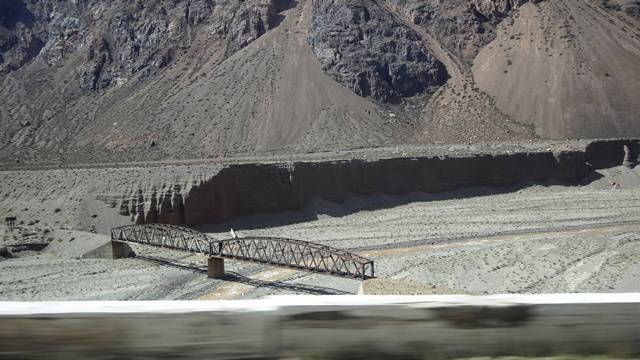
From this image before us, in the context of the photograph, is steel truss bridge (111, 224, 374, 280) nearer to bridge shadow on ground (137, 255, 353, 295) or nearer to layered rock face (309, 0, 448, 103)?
bridge shadow on ground (137, 255, 353, 295)

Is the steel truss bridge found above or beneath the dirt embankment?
beneath

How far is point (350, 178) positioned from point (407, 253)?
54.3ft

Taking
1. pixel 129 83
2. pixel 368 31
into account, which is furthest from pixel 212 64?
pixel 368 31

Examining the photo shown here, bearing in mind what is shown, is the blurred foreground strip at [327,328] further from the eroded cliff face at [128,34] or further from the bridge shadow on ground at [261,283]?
the eroded cliff face at [128,34]

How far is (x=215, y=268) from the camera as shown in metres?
27.9

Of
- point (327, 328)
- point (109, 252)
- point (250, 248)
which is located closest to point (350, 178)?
point (250, 248)

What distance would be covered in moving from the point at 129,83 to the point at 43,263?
58.3 m

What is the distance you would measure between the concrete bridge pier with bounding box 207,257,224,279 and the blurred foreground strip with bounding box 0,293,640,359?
22.8 m

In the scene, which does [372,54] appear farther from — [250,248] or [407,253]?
[407,253]

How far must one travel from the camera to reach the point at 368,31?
275 ft

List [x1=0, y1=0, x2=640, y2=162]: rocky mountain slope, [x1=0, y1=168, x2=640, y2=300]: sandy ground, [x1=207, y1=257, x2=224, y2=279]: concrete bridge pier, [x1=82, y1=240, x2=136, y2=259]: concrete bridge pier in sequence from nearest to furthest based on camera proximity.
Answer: [x1=0, y1=168, x2=640, y2=300]: sandy ground < [x1=207, y1=257, x2=224, y2=279]: concrete bridge pier < [x1=82, y1=240, x2=136, y2=259]: concrete bridge pier < [x1=0, y1=0, x2=640, y2=162]: rocky mountain slope

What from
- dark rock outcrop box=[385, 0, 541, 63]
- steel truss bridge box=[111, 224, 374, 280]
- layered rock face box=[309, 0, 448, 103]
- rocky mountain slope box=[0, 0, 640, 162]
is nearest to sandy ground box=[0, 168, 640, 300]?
→ steel truss bridge box=[111, 224, 374, 280]

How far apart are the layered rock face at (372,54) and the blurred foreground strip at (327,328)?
241 ft

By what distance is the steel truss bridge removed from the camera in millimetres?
25672
